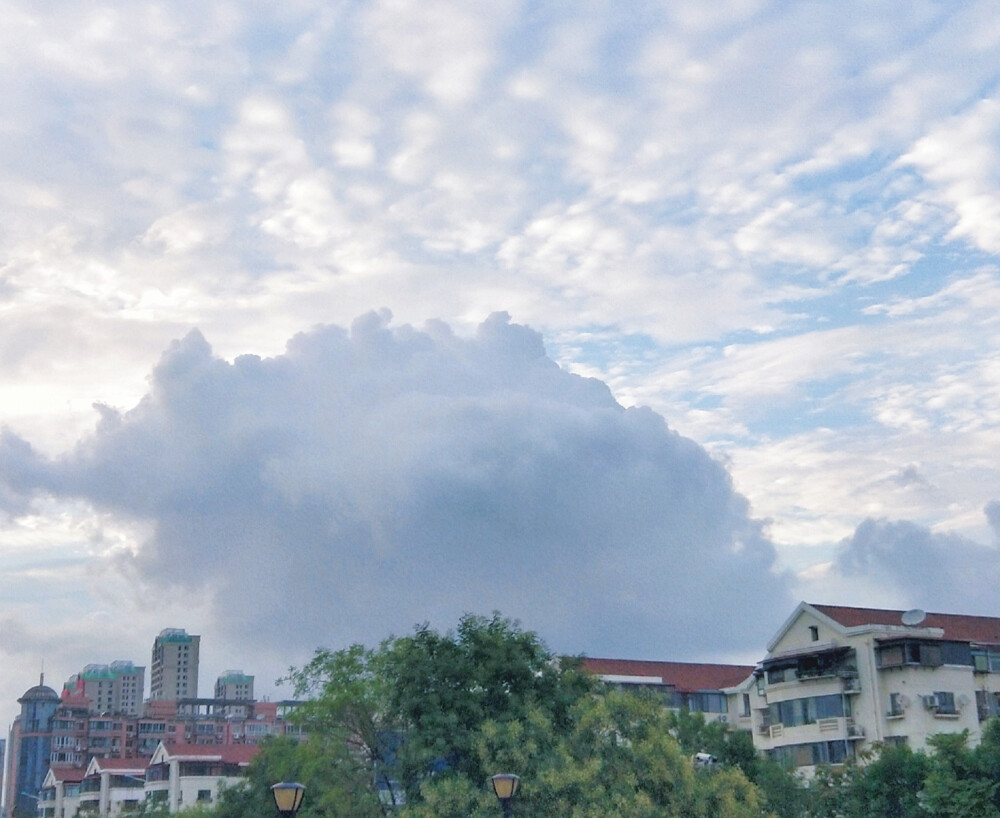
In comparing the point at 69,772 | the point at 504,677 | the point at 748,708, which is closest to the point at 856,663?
the point at 748,708

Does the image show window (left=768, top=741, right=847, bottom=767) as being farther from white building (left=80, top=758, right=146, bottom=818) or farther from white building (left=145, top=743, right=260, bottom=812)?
white building (left=80, top=758, right=146, bottom=818)

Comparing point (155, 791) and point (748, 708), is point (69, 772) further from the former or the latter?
point (748, 708)

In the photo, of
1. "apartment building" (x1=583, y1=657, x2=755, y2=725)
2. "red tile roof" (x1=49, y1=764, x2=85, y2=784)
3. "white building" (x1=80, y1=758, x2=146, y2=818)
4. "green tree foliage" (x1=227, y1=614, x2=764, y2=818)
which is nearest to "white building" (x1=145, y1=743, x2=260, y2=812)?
"white building" (x1=80, y1=758, x2=146, y2=818)

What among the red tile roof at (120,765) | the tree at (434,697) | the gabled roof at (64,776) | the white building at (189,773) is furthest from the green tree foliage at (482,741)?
the gabled roof at (64,776)

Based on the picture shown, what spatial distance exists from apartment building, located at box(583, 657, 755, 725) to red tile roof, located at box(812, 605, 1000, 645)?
12.3 metres

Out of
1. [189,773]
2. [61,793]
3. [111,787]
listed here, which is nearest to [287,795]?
[189,773]

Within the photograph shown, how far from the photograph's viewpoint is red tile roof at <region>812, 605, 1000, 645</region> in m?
67.5

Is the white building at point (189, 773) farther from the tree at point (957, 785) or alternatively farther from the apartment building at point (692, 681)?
the tree at point (957, 785)

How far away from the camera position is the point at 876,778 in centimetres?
5069

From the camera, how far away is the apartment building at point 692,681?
82688 mm

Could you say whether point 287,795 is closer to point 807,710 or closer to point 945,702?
point 807,710

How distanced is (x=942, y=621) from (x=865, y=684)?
11495 millimetres

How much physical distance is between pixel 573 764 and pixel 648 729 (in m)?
2.70

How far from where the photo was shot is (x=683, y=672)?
292ft
